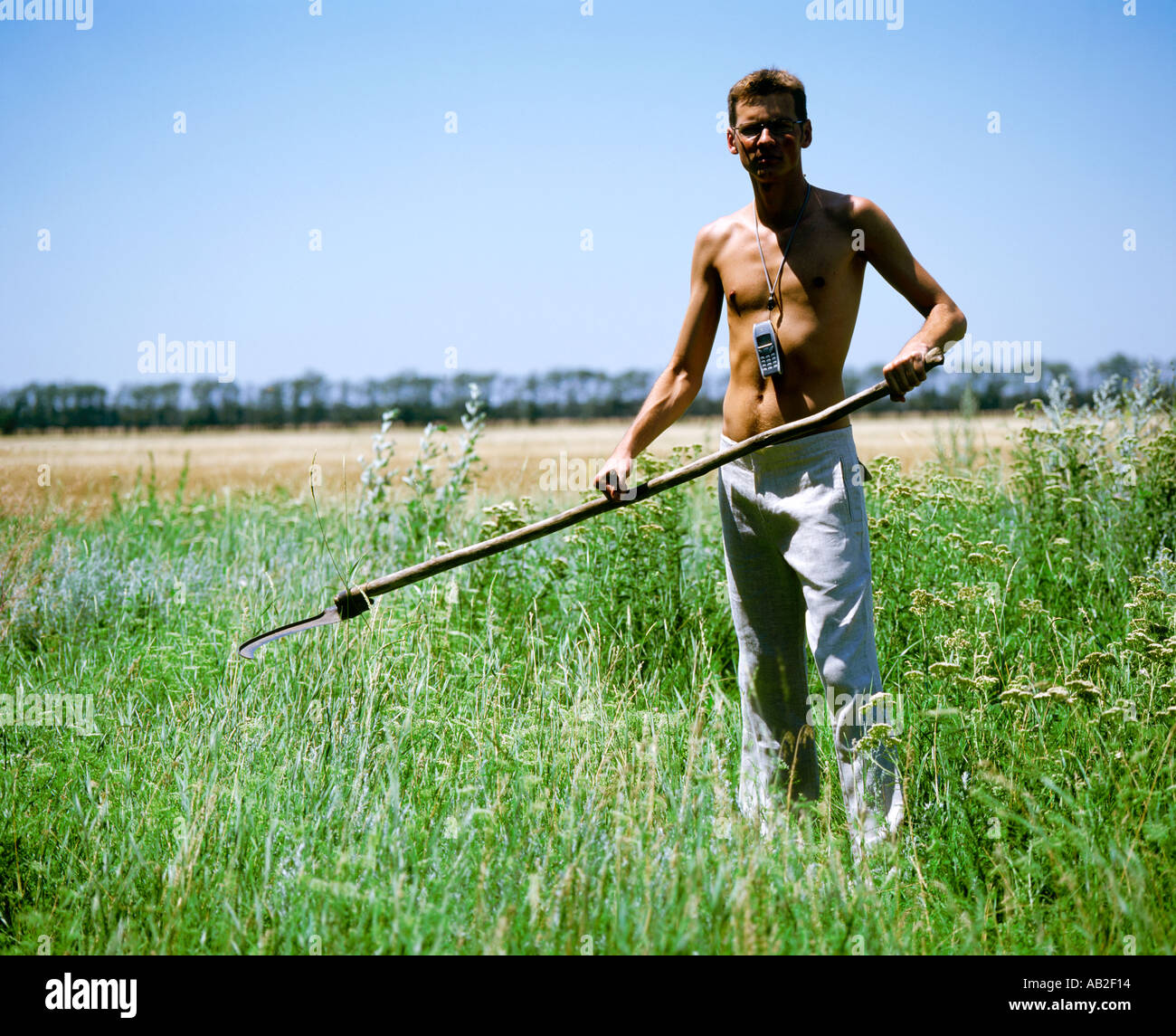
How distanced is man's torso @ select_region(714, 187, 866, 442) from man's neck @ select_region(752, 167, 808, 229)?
0.04 m

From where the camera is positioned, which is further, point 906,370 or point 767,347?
point 767,347

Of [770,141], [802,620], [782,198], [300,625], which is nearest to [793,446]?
[802,620]

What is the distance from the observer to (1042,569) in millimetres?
5082

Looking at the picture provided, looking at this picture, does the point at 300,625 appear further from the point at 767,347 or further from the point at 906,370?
the point at 906,370

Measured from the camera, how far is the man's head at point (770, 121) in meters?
3.18

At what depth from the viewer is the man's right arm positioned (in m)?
3.53

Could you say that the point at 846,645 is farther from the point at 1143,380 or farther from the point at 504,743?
the point at 1143,380

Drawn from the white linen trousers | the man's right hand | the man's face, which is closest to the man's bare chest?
the man's face

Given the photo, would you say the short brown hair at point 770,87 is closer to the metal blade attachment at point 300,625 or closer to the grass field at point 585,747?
the grass field at point 585,747

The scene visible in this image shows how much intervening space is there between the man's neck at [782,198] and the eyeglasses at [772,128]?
5.1 inches

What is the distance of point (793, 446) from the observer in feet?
10.4

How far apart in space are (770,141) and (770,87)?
195 millimetres

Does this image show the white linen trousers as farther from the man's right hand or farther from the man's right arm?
the man's right hand
